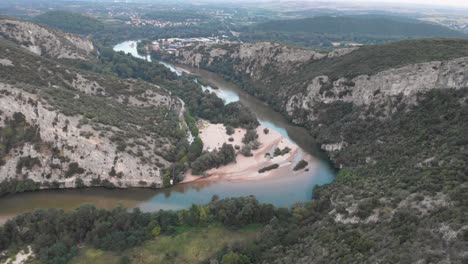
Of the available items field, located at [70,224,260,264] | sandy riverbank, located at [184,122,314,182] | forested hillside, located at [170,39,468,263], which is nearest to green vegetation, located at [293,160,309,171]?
sandy riverbank, located at [184,122,314,182]

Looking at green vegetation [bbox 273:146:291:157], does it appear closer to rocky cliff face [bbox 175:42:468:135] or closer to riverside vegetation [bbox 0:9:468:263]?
riverside vegetation [bbox 0:9:468:263]

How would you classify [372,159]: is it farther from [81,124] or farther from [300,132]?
[81,124]

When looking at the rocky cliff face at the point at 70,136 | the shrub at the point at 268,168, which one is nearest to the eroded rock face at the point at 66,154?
the rocky cliff face at the point at 70,136

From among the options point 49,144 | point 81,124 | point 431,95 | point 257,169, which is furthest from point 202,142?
point 431,95

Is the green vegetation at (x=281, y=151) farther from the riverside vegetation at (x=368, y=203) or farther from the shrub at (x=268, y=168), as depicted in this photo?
the riverside vegetation at (x=368, y=203)

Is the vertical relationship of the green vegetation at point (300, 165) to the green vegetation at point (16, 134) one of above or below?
below
